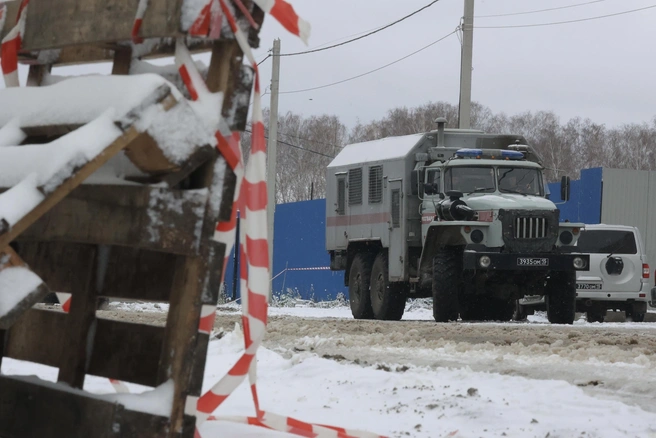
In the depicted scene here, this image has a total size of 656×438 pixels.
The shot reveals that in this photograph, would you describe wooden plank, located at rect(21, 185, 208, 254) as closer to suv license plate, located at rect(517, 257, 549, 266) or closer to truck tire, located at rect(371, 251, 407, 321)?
suv license plate, located at rect(517, 257, 549, 266)

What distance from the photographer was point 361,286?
17906mm

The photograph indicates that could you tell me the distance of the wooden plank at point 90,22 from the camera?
311 centimetres

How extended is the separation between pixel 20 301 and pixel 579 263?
1281 centimetres

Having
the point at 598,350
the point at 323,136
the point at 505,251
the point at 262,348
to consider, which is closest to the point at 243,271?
the point at 262,348

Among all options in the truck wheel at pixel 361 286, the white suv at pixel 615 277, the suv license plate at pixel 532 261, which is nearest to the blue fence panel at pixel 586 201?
the white suv at pixel 615 277

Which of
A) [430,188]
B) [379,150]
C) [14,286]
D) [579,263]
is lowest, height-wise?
[14,286]

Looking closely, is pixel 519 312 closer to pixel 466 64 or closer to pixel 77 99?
pixel 466 64

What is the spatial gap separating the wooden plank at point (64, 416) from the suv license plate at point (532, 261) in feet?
36.8

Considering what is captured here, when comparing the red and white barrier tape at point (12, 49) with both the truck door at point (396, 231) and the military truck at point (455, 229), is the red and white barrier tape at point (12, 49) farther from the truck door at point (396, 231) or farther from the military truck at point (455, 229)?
the truck door at point (396, 231)

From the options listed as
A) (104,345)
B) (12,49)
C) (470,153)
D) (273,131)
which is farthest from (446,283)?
(273,131)

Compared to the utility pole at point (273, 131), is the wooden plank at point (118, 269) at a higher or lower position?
lower

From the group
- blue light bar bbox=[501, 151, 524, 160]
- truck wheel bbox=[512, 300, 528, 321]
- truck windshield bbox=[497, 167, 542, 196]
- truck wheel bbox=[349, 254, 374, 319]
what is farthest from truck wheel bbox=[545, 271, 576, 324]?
truck wheel bbox=[349, 254, 374, 319]

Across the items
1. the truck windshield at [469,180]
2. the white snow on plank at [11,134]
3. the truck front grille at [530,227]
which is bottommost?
the white snow on plank at [11,134]

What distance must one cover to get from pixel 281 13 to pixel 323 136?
72.9 meters
